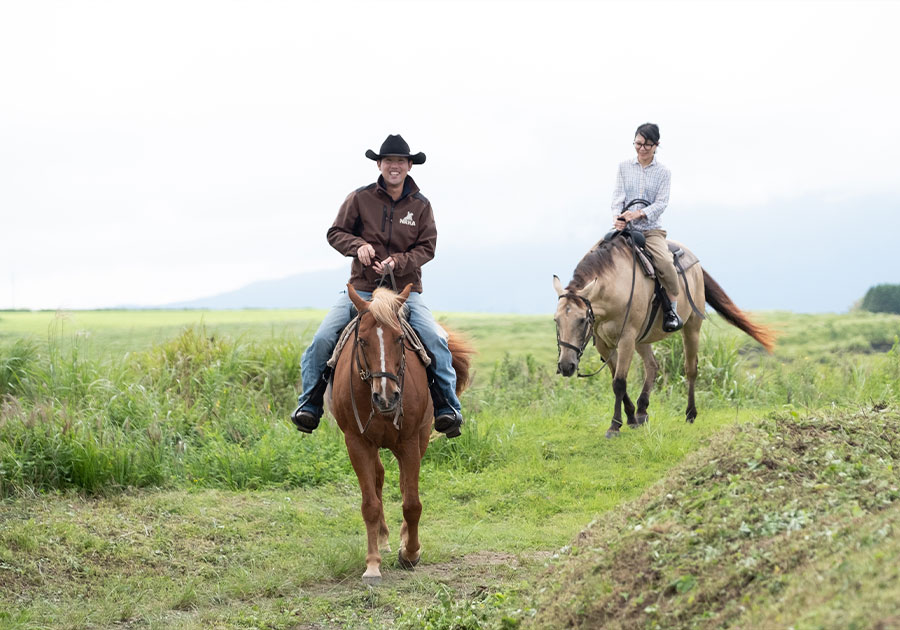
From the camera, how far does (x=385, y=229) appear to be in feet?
24.2

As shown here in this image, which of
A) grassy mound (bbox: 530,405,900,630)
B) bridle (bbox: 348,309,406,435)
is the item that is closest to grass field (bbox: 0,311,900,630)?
grassy mound (bbox: 530,405,900,630)

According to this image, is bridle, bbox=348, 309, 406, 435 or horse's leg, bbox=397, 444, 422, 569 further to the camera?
horse's leg, bbox=397, 444, 422, 569

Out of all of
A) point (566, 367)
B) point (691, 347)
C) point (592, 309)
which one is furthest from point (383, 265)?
point (691, 347)

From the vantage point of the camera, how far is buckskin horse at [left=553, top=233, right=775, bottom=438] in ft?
33.2

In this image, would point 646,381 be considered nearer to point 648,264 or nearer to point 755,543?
point 648,264

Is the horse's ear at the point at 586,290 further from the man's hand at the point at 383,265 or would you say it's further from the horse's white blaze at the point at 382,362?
the horse's white blaze at the point at 382,362

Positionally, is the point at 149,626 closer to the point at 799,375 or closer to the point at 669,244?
the point at 669,244

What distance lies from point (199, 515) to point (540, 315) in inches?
843

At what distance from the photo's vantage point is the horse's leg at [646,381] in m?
11.4

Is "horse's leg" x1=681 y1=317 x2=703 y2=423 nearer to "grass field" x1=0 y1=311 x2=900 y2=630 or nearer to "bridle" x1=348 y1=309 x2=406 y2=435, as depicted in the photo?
"grass field" x1=0 y1=311 x2=900 y2=630

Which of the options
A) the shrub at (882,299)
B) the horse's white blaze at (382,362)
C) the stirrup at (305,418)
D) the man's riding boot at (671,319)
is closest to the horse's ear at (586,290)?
the man's riding boot at (671,319)

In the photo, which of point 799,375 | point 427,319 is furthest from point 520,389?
point 427,319

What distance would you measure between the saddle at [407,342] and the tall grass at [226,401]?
3068mm

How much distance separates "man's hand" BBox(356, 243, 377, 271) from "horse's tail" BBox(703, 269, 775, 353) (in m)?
6.93
